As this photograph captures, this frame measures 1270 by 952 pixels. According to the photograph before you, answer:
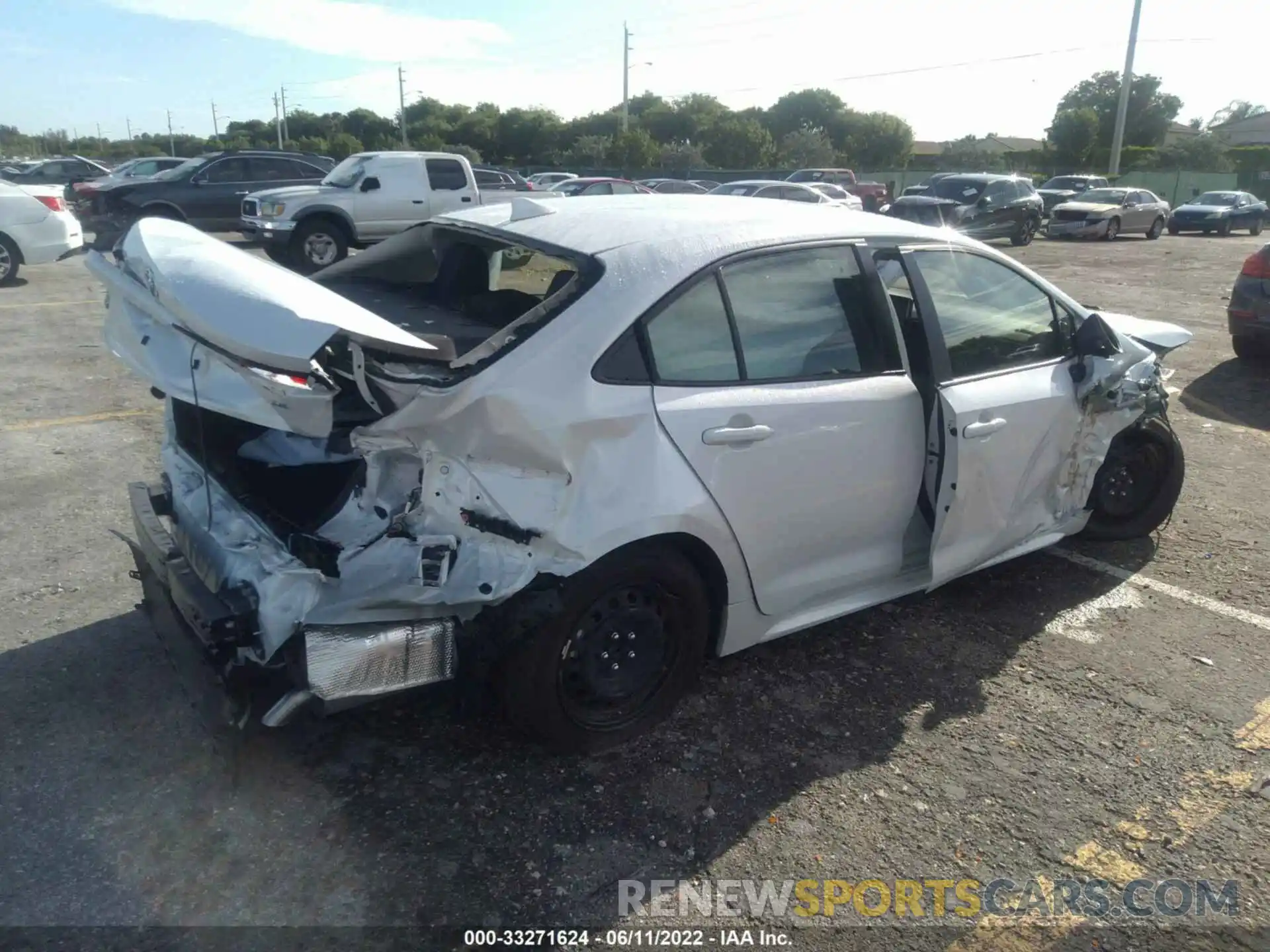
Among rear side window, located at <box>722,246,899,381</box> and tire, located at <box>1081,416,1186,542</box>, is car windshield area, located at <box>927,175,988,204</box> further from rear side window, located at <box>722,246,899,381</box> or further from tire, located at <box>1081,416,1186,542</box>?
rear side window, located at <box>722,246,899,381</box>

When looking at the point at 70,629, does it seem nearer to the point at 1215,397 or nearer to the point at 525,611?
the point at 525,611

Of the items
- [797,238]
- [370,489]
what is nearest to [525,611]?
[370,489]

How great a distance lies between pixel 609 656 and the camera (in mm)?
3025

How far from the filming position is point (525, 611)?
9.01ft

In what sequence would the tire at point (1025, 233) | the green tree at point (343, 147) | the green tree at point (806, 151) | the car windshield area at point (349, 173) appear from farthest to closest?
the green tree at point (806, 151)
the green tree at point (343, 147)
the tire at point (1025, 233)
the car windshield area at point (349, 173)

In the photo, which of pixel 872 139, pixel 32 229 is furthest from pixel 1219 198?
A: pixel 872 139

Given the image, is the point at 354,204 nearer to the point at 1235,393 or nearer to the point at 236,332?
the point at 1235,393

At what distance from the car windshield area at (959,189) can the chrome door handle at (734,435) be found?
22431mm

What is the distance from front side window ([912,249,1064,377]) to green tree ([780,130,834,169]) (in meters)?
63.6

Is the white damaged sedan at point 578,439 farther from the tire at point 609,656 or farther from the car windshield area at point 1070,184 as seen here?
the car windshield area at point 1070,184

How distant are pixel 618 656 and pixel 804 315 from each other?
4.42 feet

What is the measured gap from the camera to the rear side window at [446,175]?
15.9 metres

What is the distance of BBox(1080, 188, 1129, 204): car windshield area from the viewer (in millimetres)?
26438

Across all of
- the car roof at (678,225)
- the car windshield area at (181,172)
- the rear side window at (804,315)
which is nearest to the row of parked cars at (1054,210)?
the car windshield area at (181,172)
